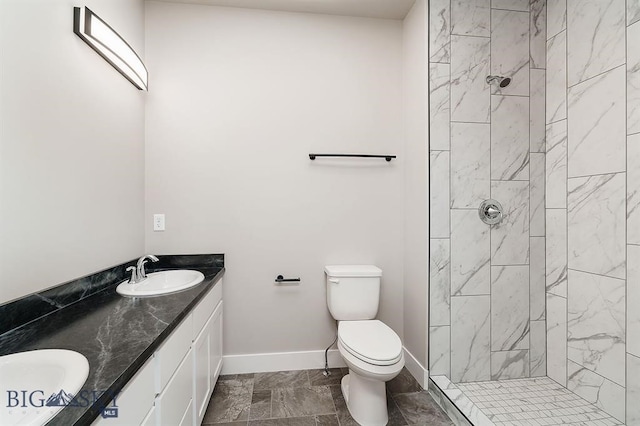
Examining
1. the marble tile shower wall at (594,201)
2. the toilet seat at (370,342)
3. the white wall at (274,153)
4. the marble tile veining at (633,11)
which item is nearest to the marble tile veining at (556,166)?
the marble tile shower wall at (594,201)

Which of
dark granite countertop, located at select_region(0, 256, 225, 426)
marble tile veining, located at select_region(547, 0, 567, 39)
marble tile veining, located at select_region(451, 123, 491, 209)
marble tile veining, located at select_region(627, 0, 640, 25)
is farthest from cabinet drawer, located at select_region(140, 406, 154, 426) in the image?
marble tile veining, located at select_region(547, 0, 567, 39)

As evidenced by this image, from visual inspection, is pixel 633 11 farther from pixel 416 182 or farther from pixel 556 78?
pixel 416 182

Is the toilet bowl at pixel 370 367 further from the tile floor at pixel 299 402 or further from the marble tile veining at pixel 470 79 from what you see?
the marble tile veining at pixel 470 79

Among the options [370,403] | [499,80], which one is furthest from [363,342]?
[499,80]

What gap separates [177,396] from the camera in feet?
3.55

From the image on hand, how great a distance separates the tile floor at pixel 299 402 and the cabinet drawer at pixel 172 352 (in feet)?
2.34

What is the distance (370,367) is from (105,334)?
3.91 ft

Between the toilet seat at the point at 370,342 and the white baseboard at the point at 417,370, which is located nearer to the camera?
the toilet seat at the point at 370,342

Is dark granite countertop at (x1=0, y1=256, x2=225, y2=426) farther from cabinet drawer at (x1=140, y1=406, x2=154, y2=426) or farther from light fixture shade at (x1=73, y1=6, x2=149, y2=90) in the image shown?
light fixture shade at (x1=73, y1=6, x2=149, y2=90)

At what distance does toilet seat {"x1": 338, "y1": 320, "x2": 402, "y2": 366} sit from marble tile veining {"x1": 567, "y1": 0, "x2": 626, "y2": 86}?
1.98 metres

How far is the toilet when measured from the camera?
4.66 feet

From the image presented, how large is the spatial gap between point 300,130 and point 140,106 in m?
1.12

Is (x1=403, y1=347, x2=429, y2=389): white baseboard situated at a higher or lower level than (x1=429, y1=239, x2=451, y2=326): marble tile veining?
lower

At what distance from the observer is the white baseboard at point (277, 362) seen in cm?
199
